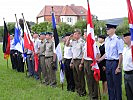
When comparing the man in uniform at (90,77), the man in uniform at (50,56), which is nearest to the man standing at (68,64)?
the man in uniform at (50,56)

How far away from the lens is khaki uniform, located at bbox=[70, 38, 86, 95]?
888 cm

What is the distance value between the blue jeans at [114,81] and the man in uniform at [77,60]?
1.62 meters

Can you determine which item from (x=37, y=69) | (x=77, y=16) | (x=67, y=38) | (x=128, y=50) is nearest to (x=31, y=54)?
(x=37, y=69)

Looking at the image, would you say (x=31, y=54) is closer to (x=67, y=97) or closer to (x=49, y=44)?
(x=49, y=44)

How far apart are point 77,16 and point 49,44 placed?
3613 inches

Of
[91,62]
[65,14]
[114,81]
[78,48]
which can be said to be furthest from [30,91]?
[65,14]

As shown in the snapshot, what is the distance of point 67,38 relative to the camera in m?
9.50

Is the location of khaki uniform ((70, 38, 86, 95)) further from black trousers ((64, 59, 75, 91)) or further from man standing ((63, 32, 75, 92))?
black trousers ((64, 59, 75, 91))

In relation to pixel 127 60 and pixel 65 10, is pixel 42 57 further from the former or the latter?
pixel 65 10

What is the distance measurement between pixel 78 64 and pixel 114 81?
6.22 feet

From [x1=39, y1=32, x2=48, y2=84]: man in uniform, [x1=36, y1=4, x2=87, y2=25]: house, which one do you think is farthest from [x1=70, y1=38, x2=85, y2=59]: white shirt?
[x1=36, y1=4, x2=87, y2=25]: house

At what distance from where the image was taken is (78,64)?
29.7 ft

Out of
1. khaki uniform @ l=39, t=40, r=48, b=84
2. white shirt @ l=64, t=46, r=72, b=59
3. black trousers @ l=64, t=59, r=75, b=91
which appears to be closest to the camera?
white shirt @ l=64, t=46, r=72, b=59

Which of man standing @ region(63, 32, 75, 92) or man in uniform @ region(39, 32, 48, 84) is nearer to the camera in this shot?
man standing @ region(63, 32, 75, 92)
